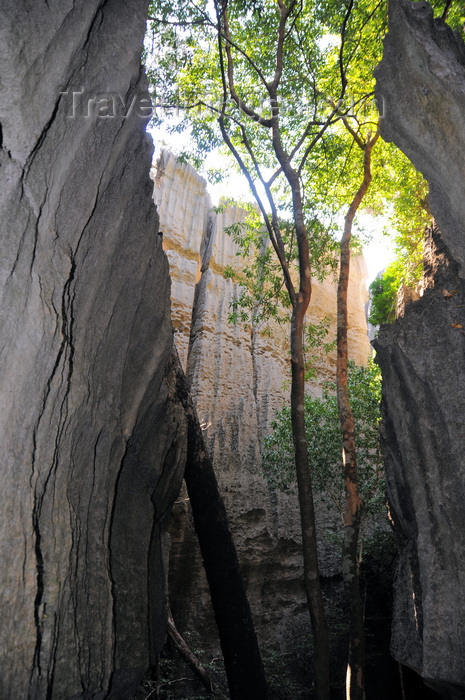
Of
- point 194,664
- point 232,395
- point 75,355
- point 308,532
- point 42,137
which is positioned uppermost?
point 232,395

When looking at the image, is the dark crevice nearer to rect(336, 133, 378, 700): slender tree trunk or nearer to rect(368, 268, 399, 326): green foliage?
rect(336, 133, 378, 700): slender tree trunk

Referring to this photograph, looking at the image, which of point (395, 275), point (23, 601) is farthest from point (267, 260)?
point (23, 601)

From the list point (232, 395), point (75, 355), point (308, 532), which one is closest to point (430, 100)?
point (75, 355)

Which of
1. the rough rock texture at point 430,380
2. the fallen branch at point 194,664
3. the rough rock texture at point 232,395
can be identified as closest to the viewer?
the rough rock texture at point 430,380

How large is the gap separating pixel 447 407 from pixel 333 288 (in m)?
13.4

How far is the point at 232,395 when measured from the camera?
52.7ft

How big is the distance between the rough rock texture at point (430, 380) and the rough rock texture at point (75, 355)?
9.39 feet

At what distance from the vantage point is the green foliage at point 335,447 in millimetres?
11719

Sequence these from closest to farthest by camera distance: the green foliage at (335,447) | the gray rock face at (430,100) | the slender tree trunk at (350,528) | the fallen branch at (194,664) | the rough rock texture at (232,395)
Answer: the gray rock face at (430,100), the slender tree trunk at (350,528), the fallen branch at (194,664), the green foliage at (335,447), the rough rock texture at (232,395)

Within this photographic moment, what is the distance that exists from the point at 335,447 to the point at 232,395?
4834mm

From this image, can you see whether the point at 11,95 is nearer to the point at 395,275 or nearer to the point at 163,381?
the point at 163,381

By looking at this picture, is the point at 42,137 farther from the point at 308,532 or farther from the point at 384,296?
the point at 384,296

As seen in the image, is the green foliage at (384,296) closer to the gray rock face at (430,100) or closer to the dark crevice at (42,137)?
the gray rock face at (430,100)

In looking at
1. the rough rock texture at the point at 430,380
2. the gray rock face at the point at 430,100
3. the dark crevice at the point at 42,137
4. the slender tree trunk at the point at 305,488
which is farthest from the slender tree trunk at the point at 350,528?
the dark crevice at the point at 42,137
